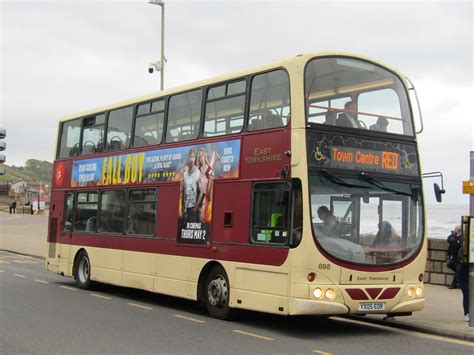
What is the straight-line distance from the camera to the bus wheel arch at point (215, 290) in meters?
11.4

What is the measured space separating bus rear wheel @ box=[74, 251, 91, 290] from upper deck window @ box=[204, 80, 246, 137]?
5.85m

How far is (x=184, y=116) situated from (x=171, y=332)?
4570 millimetres

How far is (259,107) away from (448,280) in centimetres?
842

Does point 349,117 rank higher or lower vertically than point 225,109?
lower

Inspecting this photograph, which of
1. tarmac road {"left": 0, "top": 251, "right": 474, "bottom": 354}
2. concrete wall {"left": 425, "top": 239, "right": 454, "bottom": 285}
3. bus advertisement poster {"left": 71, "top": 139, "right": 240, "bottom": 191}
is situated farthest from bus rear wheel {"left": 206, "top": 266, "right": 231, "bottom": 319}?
concrete wall {"left": 425, "top": 239, "right": 454, "bottom": 285}

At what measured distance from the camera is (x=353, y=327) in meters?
11.1

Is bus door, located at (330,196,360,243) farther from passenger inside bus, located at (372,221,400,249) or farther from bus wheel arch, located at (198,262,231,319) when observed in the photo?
bus wheel arch, located at (198,262,231,319)

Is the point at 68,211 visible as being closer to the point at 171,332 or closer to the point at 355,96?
the point at 171,332

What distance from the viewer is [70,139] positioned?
57.3 ft

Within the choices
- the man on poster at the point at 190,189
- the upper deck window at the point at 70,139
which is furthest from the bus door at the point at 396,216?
the upper deck window at the point at 70,139

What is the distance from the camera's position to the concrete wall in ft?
55.0

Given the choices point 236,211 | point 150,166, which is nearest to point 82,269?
point 150,166

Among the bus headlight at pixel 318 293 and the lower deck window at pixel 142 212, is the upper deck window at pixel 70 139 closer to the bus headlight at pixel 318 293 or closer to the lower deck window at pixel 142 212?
the lower deck window at pixel 142 212

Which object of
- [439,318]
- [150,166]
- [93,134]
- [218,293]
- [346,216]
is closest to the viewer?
[346,216]
